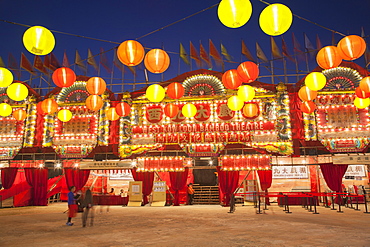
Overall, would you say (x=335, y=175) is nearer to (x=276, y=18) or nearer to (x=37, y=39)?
(x=276, y=18)

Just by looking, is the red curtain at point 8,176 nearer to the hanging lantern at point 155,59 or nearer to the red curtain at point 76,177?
the red curtain at point 76,177

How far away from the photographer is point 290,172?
15.5 metres

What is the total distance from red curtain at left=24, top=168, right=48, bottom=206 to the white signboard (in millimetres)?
11963

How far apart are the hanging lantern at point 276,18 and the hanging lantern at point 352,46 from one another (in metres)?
2.49

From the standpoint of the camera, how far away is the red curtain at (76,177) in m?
15.5

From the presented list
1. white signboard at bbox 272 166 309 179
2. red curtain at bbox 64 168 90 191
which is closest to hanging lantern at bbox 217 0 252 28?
white signboard at bbox 272 166 309 179

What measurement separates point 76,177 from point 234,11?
507 inches

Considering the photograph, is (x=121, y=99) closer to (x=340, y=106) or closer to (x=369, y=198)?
(x=340, y=106)

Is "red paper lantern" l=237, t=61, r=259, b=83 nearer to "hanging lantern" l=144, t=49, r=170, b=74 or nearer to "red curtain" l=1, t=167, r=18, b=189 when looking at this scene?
"hanging lantern" l=144, t=49, r=170, b=74

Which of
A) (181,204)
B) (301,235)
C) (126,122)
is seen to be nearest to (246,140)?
(181,204)

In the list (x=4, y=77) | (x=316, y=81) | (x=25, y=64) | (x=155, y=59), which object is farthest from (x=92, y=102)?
(x=316, y=81)

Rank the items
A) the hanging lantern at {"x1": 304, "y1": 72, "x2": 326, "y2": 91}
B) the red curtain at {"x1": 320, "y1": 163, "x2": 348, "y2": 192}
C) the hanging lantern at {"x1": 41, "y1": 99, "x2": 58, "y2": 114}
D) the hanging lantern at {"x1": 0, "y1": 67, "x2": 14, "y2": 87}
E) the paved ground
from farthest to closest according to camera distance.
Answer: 1. the red curtain at {"x1": 320, "y1": 163, "x2": 348, "y2": 192}
2. the hanging lantern at {"x1": 41, "y1": 99, "x2": 58, "y2": 114}
3. the hanging lantern at {"x1": 304, "y1": 72, "x2": 326, "y2": 91}
4. the hanging lantern at {"x1": 0, "y1": 67, "x2": 14, "y2": 87}
5. the paved ground

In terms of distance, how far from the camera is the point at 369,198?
595 inches

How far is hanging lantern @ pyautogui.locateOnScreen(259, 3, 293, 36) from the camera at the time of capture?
5.88m
